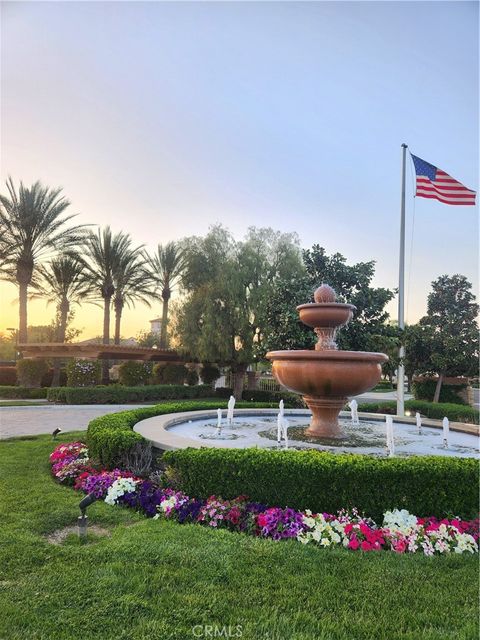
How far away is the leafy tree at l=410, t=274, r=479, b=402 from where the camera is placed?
22.1 meters

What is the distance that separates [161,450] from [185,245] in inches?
804

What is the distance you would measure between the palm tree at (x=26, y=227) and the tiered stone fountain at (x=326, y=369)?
21.4 m

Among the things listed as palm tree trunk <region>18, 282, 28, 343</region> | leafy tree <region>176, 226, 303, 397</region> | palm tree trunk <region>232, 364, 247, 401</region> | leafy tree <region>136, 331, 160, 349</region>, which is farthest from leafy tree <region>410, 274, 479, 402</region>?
leafy tree <region>136, 331, 160, 349</region>

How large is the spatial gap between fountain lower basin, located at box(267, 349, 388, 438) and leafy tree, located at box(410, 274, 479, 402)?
56.3 ft

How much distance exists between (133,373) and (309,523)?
21.2 m

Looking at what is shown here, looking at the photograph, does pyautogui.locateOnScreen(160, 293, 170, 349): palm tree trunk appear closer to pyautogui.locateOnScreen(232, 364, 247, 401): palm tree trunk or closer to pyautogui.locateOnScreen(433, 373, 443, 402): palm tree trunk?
pyautogui.locateOnScreen(232, 364, 247, 401): palm tree trunk

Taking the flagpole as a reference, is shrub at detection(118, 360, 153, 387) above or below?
below

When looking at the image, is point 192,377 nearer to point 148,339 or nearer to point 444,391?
point 444,391

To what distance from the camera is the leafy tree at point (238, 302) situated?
867 inches

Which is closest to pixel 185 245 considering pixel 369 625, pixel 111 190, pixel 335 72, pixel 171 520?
pixel 111 190

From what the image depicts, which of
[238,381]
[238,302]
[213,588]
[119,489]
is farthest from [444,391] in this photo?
[213,588]

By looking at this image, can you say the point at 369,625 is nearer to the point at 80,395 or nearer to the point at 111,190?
the point at 111,190

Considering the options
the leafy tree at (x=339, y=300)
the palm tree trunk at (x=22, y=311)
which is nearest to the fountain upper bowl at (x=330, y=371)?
the leafy tree at (x=339, y=300)

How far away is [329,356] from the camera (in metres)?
6.55
